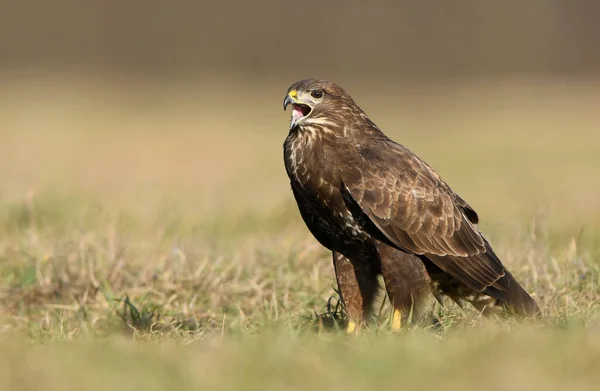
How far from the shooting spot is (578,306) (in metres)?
5.88

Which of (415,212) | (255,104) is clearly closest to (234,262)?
(415,212)

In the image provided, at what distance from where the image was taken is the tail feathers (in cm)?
569

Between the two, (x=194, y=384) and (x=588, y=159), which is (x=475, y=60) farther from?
(x=194, y=384)

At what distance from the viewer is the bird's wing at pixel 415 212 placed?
552 centimetres

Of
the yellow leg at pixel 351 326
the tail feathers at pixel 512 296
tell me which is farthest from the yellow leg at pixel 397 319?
the tail feathers at pixel 512 296

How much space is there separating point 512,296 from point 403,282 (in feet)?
2.13

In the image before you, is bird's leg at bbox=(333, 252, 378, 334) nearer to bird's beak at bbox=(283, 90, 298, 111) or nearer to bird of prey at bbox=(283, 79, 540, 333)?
bird of prey at bbox=(283, 79, 540, 333)

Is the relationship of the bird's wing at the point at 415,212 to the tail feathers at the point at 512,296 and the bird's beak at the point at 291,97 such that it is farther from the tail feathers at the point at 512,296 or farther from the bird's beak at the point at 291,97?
the bird's beak at the point at 291,97

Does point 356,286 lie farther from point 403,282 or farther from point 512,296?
point 512,296

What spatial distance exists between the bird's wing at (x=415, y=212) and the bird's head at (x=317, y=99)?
32cm

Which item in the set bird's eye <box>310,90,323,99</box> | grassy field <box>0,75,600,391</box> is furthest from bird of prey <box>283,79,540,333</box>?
grassy field <box>0,75,600,391</box>

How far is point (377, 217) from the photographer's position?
552 centimetres

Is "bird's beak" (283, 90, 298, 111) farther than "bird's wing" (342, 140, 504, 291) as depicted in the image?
Yes

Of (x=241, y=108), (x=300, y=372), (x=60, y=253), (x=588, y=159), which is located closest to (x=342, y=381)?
(x=300, y=372)
